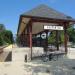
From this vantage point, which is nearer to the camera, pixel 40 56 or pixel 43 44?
pixel 40 56

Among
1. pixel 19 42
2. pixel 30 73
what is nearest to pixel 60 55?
pixel 19 42

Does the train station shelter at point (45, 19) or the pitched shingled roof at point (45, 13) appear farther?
the pitched shingled roof at point (45, 13)

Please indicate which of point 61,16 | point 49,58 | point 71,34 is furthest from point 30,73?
point 71,34

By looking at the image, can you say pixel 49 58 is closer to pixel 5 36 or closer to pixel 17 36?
pixel 17 36

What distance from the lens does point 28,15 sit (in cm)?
1581

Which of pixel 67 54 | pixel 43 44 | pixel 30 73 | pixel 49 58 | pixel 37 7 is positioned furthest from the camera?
pixel 43 44

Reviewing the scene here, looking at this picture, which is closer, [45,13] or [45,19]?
[45,19]

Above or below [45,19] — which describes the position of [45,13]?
above

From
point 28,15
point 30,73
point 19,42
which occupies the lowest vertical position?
point 30,73

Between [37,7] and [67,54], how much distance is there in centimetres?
434

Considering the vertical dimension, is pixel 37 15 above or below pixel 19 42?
above

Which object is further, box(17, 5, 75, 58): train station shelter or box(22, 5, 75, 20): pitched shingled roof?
box(22, 5, 75, 20): pitched shingled roof

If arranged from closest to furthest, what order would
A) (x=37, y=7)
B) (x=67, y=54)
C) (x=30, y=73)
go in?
(x=30, y=73)
(x=67, y=54)
(x=37, y=7)

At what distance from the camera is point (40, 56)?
627 inches
